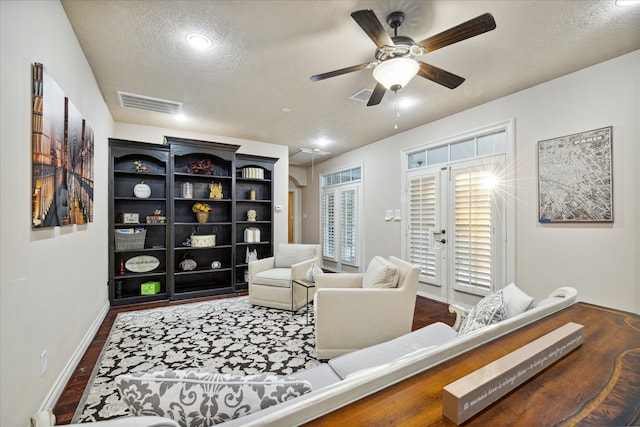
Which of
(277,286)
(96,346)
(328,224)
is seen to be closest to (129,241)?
(96,346)

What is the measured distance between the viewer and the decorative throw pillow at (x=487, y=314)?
148 centimetres

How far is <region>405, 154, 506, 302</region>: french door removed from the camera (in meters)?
3.45

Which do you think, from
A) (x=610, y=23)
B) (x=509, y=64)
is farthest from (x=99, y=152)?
(x=610, y=23)

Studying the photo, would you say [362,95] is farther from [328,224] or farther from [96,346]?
[328,224]

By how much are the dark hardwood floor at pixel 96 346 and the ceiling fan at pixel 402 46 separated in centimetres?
249

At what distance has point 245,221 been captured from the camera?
16.0ft

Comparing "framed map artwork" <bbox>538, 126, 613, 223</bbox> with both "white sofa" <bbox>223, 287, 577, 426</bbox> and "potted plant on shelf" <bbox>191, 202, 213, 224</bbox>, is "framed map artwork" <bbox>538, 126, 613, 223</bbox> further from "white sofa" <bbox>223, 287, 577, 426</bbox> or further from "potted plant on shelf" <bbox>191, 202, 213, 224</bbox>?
"potted plant on shelf" <bbox>191, 202, 213, 224</bbox>

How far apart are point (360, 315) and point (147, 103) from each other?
11.6 ft

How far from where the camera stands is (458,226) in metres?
3.84

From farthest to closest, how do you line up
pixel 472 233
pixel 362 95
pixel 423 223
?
pixel 423 223 → pixel 472 233 → pixel 362 95

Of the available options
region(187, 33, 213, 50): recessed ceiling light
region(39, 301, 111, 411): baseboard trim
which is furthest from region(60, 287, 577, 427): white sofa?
region(187, 33, 213, 50): recessed ceiling light

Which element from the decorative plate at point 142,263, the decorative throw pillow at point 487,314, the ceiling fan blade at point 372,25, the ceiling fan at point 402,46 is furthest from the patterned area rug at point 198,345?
the ceiling fan blade at point 372,25

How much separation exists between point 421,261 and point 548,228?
67.8 inches

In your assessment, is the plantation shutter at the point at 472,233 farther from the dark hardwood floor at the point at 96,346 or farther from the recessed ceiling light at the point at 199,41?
the recessed ceiling light at the point at 199,41
